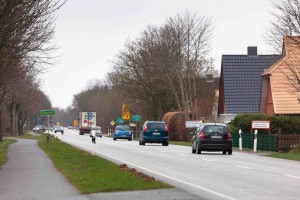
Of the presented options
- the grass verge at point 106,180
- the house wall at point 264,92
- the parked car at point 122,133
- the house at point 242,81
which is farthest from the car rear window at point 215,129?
the parked car at point 122,133

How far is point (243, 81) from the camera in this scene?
225 ft

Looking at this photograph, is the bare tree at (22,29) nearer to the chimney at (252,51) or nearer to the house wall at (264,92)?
the house wall at (264,92)

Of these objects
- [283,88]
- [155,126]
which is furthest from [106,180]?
[283,88]

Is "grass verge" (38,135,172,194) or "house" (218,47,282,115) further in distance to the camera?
"house" (218,47,282,115)

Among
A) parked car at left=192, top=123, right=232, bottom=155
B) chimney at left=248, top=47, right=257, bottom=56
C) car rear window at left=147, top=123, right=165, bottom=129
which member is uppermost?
chimney at left=248, top=47, right=257, bottom=56

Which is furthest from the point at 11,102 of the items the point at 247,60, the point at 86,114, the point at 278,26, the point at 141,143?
the point at 278,26

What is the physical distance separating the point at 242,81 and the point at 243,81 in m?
0.09

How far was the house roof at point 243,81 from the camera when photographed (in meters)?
67.8

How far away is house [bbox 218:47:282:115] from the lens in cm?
6781

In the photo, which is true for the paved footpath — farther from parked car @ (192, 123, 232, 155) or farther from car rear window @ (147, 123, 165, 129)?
car rear window @ (147, 123, 165, 129)

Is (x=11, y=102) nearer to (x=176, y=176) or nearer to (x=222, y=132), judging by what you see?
(x=222, y=132)

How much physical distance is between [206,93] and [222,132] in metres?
48.9

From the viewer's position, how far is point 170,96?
86562mm

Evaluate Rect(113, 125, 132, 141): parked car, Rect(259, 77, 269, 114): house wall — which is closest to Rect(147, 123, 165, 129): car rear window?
Rect(259, 77, 269, 114): house wall
